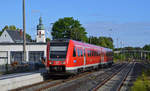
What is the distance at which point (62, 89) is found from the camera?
1587 centimetres

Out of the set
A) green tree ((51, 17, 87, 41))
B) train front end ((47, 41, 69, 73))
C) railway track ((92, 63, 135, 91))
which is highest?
green tree ((51, 17, 87, 41))

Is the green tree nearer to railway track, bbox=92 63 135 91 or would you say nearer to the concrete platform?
railway track, bbox=92 63 135 91

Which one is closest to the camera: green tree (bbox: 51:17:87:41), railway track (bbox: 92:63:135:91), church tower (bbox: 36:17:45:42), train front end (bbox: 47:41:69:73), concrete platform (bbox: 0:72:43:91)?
concrete platform (bbox: 0:72:43:91)

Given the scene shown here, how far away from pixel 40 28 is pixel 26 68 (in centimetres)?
7947

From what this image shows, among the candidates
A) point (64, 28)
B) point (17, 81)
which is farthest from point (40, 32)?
point (17, 81)

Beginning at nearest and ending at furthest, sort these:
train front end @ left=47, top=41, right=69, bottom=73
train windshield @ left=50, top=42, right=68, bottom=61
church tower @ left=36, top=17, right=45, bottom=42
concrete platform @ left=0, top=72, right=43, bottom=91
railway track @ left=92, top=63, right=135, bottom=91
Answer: concrete platform @ left=0, top=72, right=43, bottom=91 < railway track @ left=92, top=63, right=135, bottom=91 < train front end @ left=47, top=41, right=69, bottom=73 < train windshield @ left=50, top=42, right=68, bottom=61 < church tower @ left=36, top=17, right=45, bottom=42

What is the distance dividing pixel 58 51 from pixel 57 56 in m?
0.39

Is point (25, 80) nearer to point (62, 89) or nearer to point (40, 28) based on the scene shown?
point (62, 89)

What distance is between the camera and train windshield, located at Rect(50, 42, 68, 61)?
68.8 ft

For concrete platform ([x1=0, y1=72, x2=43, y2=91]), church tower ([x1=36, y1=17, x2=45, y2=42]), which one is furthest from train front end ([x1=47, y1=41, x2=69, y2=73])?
church tower ([x1=36, y1=17, x2=45, y2=42])

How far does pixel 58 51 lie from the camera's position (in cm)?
2117

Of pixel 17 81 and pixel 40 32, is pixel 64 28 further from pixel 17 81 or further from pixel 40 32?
pixel 17 81

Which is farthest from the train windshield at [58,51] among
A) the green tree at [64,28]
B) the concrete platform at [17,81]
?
the green tree at [64,28]

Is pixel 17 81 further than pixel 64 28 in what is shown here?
No
